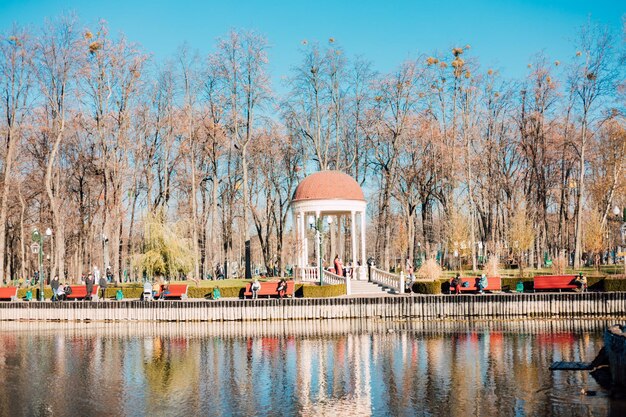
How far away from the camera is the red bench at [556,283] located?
3541 cm

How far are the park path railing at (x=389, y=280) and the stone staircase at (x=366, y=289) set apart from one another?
1.22 feet

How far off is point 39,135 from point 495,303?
38403mm

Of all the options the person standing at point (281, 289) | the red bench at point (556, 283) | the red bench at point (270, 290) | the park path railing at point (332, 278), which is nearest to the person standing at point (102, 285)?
the red bench at point (270, 290)

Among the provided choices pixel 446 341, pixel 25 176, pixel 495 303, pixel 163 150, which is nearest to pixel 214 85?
pixel 163 150

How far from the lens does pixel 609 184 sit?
54.0 m

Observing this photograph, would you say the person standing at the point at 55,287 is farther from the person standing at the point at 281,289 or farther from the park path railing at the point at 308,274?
the park path railing at the point at 308,274

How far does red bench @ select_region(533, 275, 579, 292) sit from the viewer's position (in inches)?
1394

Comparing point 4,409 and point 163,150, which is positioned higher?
point 163,150

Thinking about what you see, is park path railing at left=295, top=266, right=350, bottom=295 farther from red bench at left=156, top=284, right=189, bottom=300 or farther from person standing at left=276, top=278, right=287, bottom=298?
red bench at left=156, top=284, right=189, bottom=300

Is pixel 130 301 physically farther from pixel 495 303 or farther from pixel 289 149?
pixel 289 149

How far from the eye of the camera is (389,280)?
136 feet

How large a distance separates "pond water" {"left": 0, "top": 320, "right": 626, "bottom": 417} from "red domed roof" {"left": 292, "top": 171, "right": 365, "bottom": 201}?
42.3ft

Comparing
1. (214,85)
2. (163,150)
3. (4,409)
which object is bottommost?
(4,409)

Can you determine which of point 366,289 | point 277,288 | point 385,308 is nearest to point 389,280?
point 366,289
